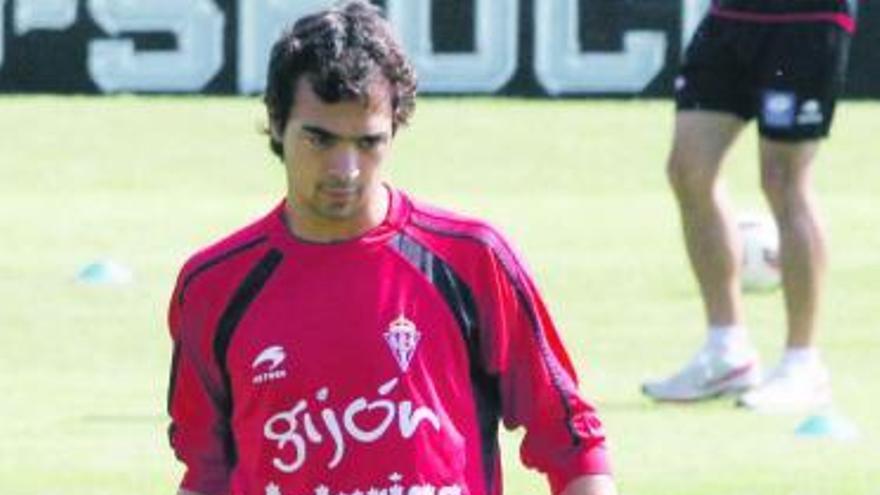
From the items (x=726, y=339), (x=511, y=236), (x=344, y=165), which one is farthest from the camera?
(x=511, y=236)

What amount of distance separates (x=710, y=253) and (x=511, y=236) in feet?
18.9

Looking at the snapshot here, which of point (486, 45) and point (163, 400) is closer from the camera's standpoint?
point (163, 400)

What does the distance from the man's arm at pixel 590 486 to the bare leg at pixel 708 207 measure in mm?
5587

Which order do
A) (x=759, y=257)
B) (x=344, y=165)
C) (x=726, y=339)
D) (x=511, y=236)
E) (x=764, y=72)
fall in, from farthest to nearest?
(x=511, y=236), (x=759, y=257), (x=726, y=339), (x=764, y=72), (x=344, y=165)

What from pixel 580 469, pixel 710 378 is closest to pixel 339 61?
pixel 580 469

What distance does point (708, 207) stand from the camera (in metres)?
11.2

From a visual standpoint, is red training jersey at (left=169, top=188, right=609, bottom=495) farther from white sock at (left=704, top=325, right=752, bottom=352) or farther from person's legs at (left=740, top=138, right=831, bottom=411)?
white sock at (left=704, top=325, right=752, bottom=352)

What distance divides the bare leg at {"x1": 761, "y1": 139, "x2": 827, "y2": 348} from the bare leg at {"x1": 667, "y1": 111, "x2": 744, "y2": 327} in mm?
174

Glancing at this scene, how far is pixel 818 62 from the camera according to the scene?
11258 mm

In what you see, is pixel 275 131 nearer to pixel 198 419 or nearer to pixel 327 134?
pixel 327 134

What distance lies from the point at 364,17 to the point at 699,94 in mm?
5755

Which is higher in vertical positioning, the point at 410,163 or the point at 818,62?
the point at 818,62

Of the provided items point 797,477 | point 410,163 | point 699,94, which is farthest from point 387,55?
point 410,163

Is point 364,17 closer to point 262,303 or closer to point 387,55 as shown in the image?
point 387,55
